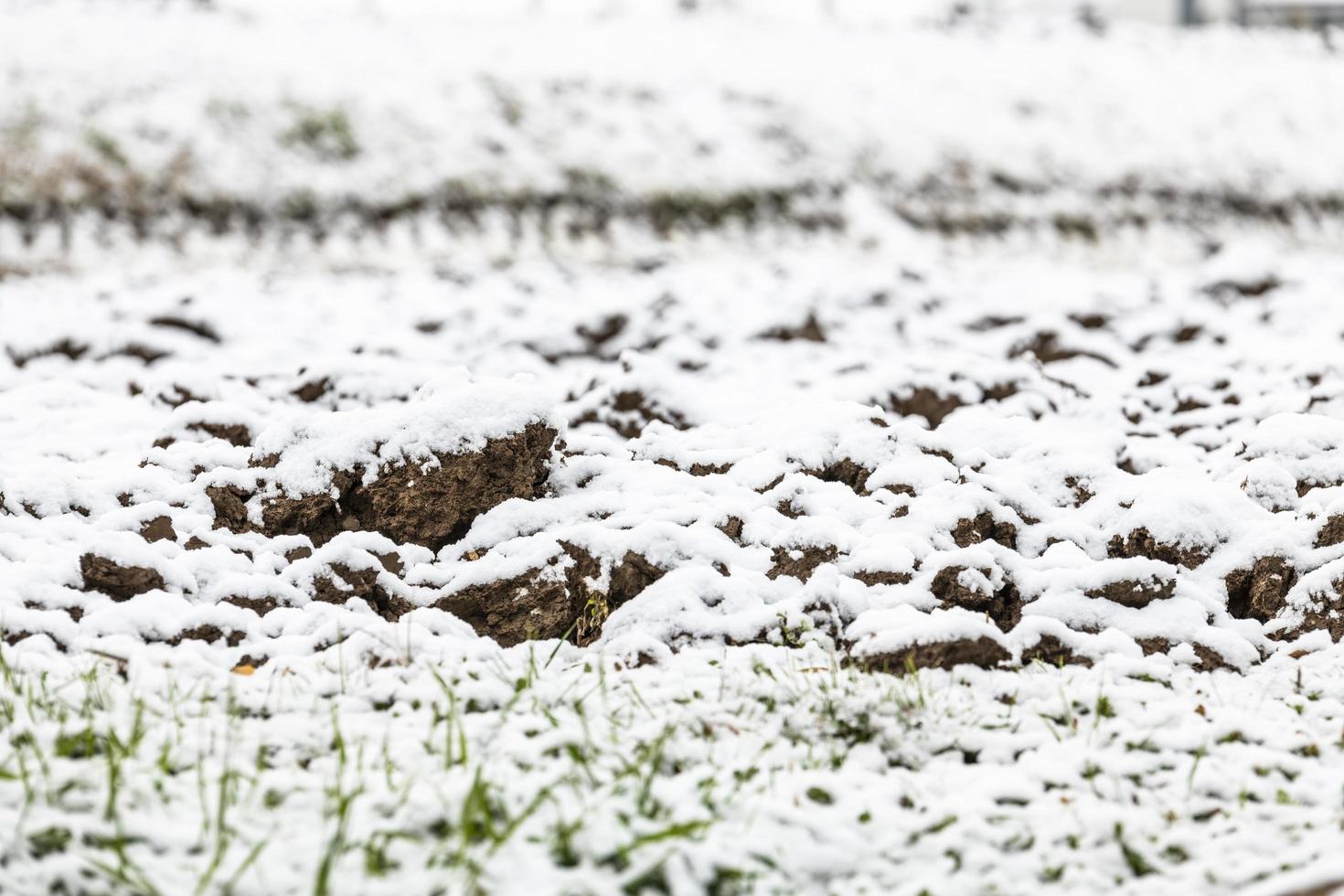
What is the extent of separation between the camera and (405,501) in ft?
10.7

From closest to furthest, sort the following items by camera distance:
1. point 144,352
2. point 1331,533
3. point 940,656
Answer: point 940,656, point 1331,533, point 144,352

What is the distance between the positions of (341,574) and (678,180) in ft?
20.6

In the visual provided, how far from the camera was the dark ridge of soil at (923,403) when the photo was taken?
4.37 metres

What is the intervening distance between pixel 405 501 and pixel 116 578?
2.54 feet

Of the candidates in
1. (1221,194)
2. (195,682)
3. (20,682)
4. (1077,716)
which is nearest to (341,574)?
(195,682)

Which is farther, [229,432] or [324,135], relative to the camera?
[324,135]

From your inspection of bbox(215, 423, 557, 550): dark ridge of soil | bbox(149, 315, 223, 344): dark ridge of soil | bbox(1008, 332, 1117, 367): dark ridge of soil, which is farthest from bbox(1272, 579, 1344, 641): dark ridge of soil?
bbox(149, 315, 223, 344): dark ridge of soil

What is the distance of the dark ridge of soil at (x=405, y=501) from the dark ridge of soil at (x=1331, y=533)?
2289mm

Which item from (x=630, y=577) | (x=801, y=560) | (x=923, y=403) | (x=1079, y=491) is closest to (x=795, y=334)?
(x=923, y=403)

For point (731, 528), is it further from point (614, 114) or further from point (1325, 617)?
point (614, 114)

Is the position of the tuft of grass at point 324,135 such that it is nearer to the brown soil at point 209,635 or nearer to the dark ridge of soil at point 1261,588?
the brown soil at point 209,635

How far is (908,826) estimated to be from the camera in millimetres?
2225

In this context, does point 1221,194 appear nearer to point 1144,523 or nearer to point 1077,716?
point 1144,523

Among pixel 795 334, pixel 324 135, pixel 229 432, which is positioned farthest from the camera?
pixel 324 135
